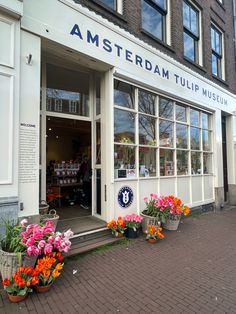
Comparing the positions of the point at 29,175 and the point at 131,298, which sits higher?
the point at 29,175

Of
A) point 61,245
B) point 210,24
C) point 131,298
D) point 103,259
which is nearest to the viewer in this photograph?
point 131,298

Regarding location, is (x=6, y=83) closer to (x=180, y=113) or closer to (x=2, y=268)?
(x=2, y=268)

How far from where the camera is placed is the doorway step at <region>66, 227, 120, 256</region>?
14.3 ft

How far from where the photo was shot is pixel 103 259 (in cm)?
411

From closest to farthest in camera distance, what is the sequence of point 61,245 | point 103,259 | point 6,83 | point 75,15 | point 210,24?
1. point 61,245
2. point 6,83
3. point 103,259
4. point 75,15
5. point 210,24

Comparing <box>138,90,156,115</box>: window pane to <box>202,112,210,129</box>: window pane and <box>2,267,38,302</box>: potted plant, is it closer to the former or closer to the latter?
<box>202,112,210,129</box>: window pane

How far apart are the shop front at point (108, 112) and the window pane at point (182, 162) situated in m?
0.03

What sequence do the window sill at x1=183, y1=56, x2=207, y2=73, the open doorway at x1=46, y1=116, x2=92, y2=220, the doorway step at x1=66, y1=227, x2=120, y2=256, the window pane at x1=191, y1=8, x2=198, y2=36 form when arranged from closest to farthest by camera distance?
the doorway step at x1=66, y1=227, x2=120, y2=256
the open doorway at x1=46, y1=116, x2=92, y2=220
the window sill at x1=183, y1=56, x2=207, y2=73
the window pane at x1=191, y1=8, x2=198, y2=36

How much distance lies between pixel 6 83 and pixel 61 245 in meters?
2.68

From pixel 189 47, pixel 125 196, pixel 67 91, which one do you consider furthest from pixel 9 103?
pixel 189 47

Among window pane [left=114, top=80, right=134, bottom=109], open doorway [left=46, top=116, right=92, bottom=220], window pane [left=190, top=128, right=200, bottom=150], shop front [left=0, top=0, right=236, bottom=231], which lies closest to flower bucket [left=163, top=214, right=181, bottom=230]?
shop front [left=0, top=0, right=236, bottom=231]

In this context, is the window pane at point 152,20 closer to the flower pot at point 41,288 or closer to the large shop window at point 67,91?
the large shop window at point 67,91

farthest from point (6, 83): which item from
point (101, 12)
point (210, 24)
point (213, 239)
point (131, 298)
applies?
point (210, 24)

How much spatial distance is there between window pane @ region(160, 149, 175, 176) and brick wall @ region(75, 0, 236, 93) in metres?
3.22
